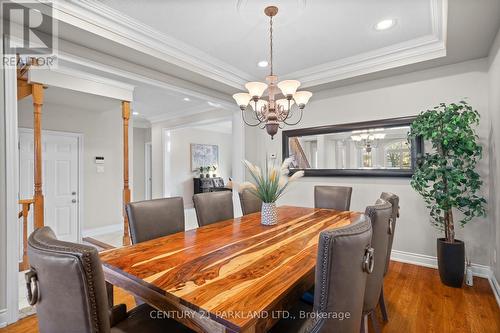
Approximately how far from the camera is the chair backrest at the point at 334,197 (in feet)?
10.1

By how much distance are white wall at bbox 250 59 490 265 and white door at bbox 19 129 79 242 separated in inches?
162

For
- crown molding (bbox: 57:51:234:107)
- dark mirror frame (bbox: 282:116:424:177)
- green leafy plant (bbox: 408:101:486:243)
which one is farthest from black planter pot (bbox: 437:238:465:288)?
crown molding (bbox: 57:51:234:107)

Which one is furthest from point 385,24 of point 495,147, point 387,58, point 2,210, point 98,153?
point 98,153

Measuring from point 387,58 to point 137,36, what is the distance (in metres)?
2.82

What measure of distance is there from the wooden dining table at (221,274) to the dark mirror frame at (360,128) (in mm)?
1984

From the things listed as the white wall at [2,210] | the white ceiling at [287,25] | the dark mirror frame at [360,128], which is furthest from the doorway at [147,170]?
the white wall at [2,210]

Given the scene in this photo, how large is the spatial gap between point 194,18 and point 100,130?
3738 millimetres

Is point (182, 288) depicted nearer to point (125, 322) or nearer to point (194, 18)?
point (125, 322)

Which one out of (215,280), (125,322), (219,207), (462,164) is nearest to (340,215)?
(219,207)

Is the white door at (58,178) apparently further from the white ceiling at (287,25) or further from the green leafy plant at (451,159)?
the green leafy plant at (451,159)

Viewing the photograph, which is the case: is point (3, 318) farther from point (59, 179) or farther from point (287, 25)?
point (287, 25)

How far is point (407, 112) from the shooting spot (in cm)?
319

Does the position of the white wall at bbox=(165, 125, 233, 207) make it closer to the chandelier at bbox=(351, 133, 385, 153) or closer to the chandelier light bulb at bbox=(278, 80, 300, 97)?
the chandelier at bbox=(351, 133, 385, 153)

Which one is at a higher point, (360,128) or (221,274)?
(360,128)
